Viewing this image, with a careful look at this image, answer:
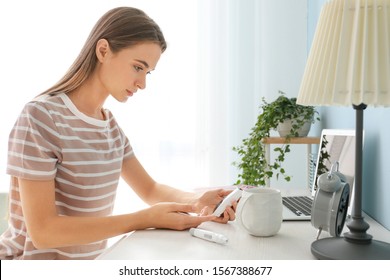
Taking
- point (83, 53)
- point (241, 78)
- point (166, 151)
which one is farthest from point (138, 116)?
point (83, 53)

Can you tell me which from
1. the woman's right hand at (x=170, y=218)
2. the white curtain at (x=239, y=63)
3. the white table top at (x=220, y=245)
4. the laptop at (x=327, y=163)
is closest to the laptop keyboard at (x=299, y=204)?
the laptop at (x=327, y=163)

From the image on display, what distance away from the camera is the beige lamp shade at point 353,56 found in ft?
2.28

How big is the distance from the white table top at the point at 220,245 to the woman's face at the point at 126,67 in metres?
0.44

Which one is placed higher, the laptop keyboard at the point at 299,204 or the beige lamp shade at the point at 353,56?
the beige lamp shade at the point at 353,56

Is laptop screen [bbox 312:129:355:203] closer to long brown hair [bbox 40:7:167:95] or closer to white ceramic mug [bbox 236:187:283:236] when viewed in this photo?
white ceramic mug [bbox 236:187:283:236]

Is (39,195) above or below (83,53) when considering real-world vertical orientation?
below

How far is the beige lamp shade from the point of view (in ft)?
2.28

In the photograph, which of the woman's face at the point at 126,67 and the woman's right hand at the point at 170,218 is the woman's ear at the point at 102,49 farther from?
the woman's right hand at the point at 170,218

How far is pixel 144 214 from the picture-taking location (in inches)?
40.3

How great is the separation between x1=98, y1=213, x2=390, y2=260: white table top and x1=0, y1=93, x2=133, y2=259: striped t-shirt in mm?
265

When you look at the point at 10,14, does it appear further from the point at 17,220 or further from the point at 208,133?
the point at 17,220

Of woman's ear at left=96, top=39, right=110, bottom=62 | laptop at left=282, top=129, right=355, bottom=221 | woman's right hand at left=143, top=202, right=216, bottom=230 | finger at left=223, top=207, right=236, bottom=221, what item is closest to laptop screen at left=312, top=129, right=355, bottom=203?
laptop at left=282, top=129, right=355, bottom=221

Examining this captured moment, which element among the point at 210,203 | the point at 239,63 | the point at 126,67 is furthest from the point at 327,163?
the point at 239,63
